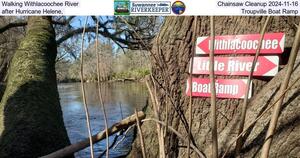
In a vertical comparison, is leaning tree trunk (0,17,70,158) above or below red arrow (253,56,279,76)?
below

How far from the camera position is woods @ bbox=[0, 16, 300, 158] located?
122 cm

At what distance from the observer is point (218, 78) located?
8.44 ft

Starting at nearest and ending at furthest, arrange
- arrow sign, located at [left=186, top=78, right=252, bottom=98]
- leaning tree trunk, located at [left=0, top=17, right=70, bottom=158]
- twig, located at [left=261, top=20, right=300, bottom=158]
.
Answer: twig, located at [left=261, top=20, right=300, bottom=158]
arrow sign, located at [left=186, top=78, right=252, bottom=98]
leaning tree trunk, located at [left=0, top=17, right=70, bottom=158]

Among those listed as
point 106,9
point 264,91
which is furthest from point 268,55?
point 106,9

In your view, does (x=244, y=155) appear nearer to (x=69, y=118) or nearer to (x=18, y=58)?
(x=18, y=58)

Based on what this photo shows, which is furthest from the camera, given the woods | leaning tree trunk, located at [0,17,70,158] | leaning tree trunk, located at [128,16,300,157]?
leaning tree trunk, located at [0,17,70,158]

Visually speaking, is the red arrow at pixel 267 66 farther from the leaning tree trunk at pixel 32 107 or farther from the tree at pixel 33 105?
the leaning tree trunk at pixel 32 107

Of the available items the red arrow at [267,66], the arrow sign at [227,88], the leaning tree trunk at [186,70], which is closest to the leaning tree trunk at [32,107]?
the leaning tree trunk at [186,70]

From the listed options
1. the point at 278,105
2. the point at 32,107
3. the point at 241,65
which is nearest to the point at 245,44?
the point at 241,65

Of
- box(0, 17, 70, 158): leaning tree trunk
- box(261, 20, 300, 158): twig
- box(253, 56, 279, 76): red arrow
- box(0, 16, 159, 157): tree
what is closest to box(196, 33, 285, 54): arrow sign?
box(253, 56, 279, 76): red arrow

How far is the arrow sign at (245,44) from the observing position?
2.41m

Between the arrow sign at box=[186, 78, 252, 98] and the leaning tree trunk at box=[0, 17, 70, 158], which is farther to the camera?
the leaning tree trunk at box=[0, 17, 70, 158]

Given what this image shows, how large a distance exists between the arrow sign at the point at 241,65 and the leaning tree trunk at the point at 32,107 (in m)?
1.56

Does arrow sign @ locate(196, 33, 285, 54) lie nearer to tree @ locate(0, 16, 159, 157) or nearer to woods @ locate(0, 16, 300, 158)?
woods @ locate(0, 16, 300, 158)
